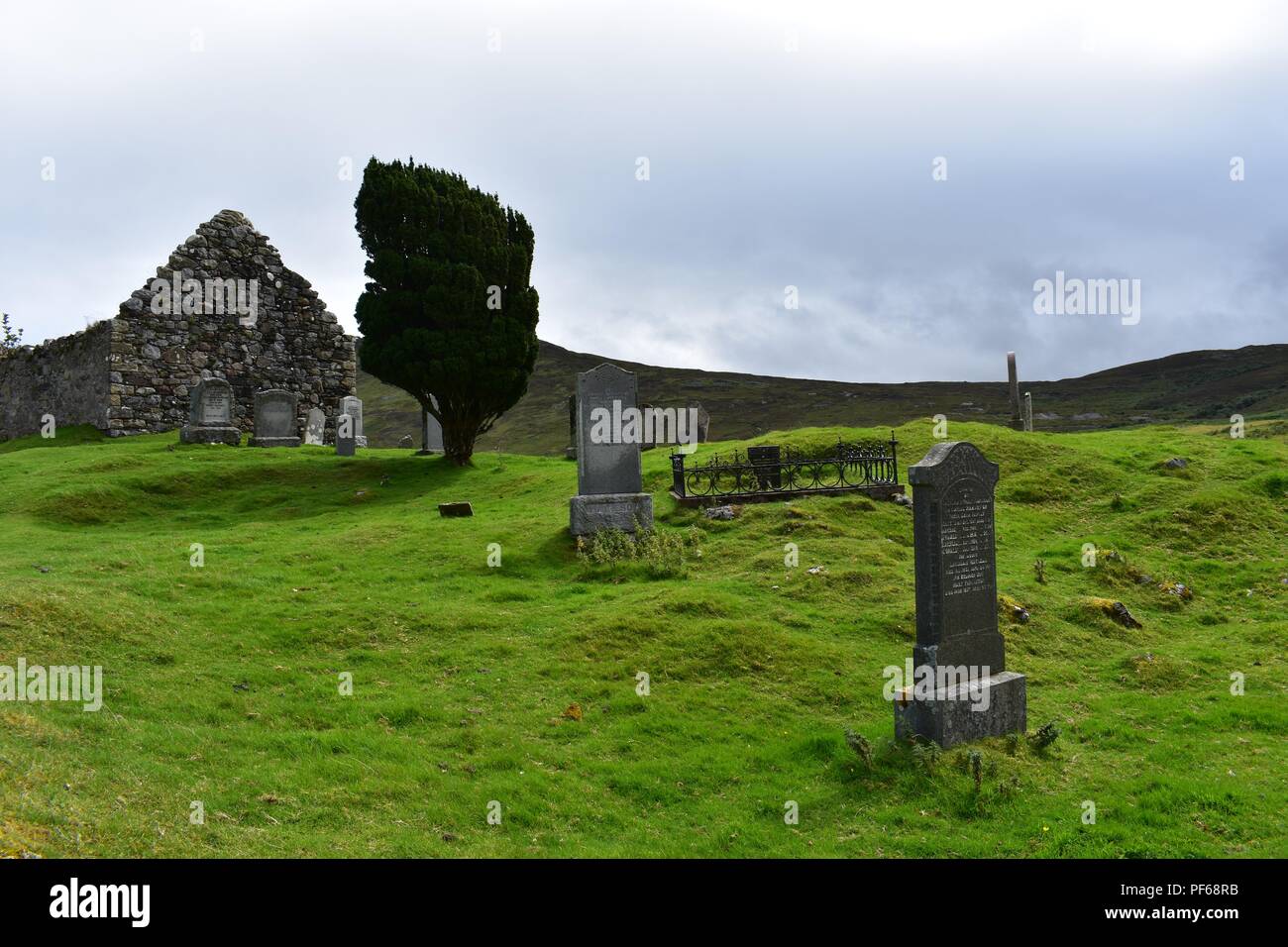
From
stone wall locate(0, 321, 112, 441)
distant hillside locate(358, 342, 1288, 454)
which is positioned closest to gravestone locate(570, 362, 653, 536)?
stone wall locate(0, 321, 112, 441)

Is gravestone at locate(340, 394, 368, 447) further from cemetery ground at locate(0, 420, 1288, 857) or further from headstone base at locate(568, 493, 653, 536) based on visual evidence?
headstone base at locate(568, 493, 653, 536)

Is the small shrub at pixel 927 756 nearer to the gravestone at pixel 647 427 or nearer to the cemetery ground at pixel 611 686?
the cemetery ground at pixel 611 686

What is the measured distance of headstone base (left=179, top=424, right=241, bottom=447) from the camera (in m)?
25.8

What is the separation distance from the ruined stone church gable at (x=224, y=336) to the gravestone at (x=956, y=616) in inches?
1069

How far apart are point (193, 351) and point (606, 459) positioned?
2012 centimetres

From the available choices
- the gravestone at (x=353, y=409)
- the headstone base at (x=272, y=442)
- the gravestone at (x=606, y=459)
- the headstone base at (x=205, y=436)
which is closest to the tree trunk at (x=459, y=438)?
the gravestone at (x=353, y=409)

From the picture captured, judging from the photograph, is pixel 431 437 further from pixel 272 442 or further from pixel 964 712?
pixel 964 712

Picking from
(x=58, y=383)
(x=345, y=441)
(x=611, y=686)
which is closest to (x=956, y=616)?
(x=611, y=686)

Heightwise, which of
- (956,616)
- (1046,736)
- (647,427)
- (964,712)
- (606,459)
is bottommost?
(1046,736)

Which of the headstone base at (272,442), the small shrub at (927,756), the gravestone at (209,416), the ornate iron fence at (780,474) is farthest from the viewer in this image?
the headstone base at (272,442)

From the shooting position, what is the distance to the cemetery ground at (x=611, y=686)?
678 centimetres

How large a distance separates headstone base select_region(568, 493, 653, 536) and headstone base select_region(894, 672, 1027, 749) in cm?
767

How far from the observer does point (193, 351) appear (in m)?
29.6

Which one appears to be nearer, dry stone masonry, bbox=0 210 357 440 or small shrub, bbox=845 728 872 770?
small shrub, bbox=845 728 872 770
